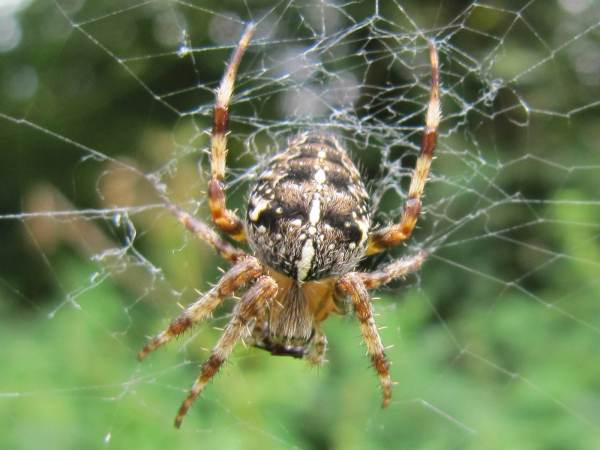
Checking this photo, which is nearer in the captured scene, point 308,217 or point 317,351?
point 308,217

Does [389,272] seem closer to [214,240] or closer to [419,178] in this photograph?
[419,178]

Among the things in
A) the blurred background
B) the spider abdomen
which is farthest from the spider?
the blurred background

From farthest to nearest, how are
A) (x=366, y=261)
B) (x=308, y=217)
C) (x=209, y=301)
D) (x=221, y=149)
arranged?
(x=366, y=261) < (x=221, y=149) < (x=209, y=301) < (x=308, y=217)

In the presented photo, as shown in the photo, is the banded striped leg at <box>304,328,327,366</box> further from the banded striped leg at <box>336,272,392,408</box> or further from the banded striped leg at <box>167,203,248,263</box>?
the banded striped leg at <box>167,203,248,263</box>

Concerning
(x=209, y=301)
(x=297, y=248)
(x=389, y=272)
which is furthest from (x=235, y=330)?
(x=389, y=272)

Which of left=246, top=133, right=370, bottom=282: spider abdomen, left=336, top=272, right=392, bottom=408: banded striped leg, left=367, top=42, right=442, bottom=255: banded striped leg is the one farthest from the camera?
left=367, top=42, right=442, bottom=255: banded striped leg

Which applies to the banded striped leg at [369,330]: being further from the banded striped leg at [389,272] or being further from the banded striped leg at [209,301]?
the banded striped leg at [209,301]

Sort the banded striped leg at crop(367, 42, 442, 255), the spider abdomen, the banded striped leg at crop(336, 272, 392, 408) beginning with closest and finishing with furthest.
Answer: the spider abdomen, the banded striped leg at crop(336, 272, 392, 408), the banded striped leg at crop(367, 42, 442, 255)
